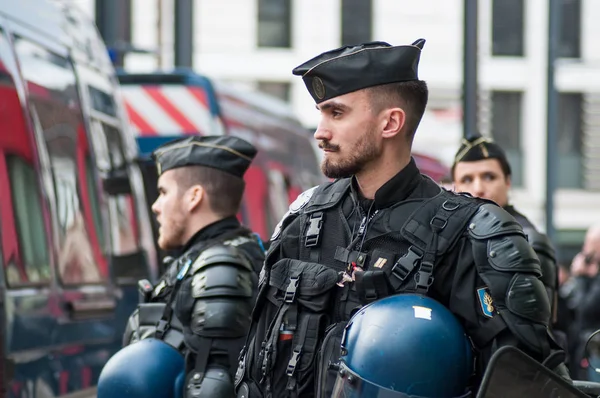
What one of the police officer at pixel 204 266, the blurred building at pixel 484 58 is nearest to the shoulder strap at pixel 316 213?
the police officer at pixel 204 266

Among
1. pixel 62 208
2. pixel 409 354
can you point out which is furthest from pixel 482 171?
pixel 409 354

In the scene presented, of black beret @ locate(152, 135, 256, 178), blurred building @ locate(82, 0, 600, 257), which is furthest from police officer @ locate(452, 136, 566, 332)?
blurred building @ locate(82, 0, 600, 257)

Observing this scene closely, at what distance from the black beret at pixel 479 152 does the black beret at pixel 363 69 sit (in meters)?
2.72

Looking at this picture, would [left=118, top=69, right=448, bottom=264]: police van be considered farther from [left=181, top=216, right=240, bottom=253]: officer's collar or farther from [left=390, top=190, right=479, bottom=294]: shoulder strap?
[left=390, top=190, right=479, bottom=294]: shoulder strap

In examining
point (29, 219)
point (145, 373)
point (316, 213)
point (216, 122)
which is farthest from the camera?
point (216, 122)

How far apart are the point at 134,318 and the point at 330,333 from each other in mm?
1697

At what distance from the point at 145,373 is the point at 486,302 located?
160cm

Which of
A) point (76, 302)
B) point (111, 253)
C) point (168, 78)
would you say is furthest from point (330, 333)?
point (168, 78)

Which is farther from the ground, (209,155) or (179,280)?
(209,155)

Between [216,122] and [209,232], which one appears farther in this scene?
[216,122]

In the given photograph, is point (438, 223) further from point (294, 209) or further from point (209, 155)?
point (209, 155)

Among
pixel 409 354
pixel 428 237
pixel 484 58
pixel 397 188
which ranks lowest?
pixel 409 354

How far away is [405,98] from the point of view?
327 cm

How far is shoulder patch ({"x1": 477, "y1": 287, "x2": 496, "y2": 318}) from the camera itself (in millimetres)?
2980
